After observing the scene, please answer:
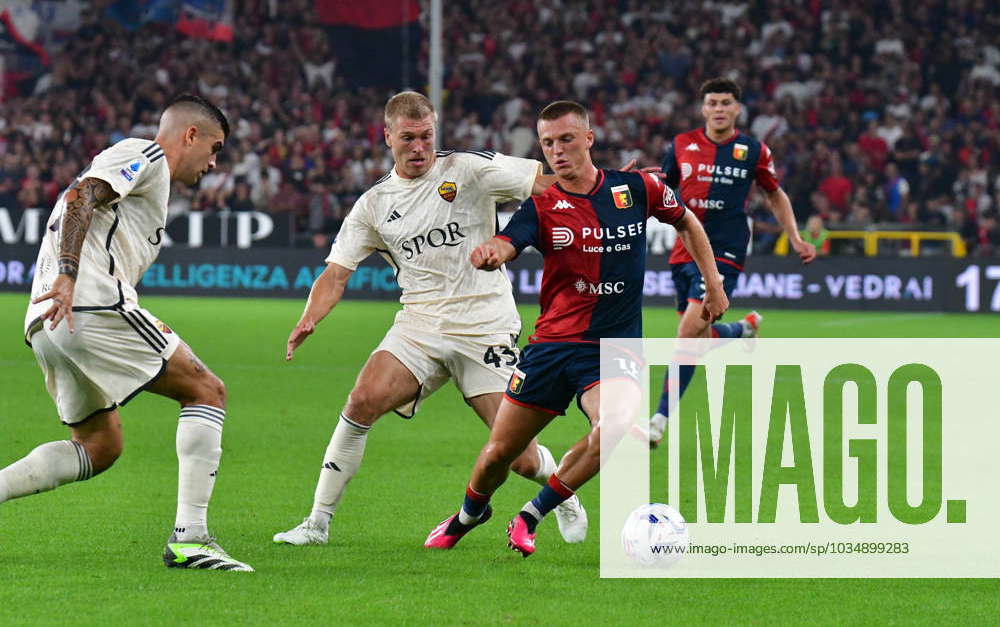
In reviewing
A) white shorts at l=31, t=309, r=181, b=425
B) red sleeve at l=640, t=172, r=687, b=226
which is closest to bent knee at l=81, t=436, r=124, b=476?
white shorts at l=31, t=309, r=181, b=425

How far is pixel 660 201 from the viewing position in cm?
627

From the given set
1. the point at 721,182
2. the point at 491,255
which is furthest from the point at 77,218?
the point at 721,182

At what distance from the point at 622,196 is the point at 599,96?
22.3 m

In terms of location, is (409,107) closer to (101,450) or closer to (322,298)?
(322,298)

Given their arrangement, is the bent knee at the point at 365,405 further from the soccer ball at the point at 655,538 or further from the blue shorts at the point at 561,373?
the soccer ball at the point at 655,538

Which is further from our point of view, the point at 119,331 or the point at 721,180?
the point at 721,180

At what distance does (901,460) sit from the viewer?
29.8ft

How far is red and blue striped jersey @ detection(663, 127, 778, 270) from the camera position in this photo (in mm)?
10586

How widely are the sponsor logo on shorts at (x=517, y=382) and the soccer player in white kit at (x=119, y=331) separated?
3.95ft

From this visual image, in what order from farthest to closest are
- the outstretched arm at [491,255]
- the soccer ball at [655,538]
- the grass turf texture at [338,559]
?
1. the soccer ball at [655,538]
2. the outstretched arm at [491,255]
3. the grass turf texture at [338,559]

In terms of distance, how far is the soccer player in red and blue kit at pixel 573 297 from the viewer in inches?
239

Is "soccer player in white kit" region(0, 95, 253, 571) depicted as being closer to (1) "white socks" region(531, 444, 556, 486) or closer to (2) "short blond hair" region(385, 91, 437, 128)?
(2) "short blond hair" region(385, 91, 437, 128)

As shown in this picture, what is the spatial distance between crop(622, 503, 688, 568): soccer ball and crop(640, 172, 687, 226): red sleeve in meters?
1.27

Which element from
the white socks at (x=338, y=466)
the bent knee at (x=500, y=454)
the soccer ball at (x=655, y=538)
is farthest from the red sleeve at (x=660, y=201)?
the white socks at (x=338, y=466)
